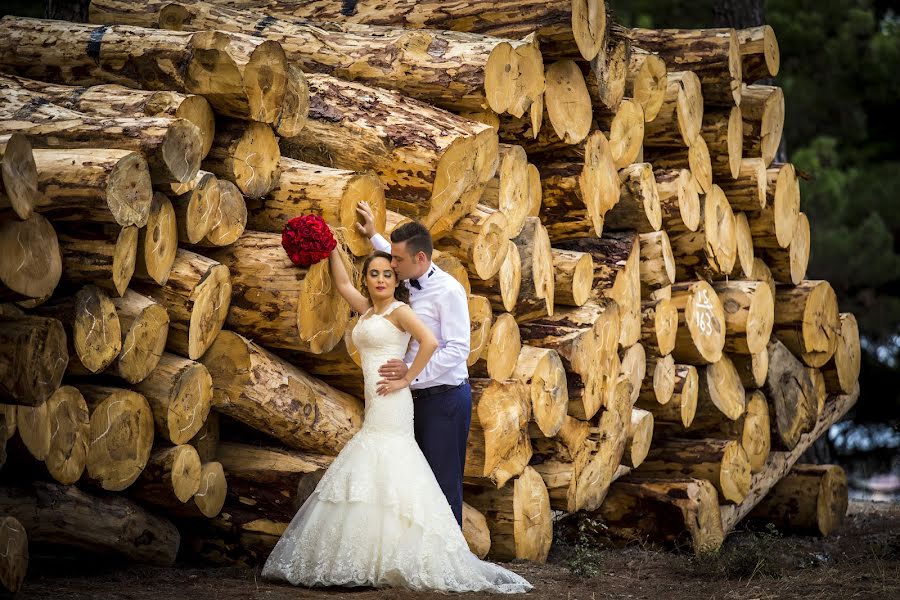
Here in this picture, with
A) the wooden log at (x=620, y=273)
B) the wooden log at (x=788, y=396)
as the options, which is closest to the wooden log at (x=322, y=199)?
the wooden log at (x=620, y=273)

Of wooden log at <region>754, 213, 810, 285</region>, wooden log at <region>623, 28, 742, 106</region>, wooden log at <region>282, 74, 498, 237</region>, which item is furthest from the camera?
wooden log at <region>754, 213, 810, 285</region>

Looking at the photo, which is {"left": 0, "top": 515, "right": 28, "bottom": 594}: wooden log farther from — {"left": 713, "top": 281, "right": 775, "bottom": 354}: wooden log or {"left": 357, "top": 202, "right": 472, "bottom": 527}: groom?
{"left": 713, "top": 281, "right": 775, "bottom": 354}: wooden log

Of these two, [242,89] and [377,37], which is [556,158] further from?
[242,89]

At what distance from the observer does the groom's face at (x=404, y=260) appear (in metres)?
5.70

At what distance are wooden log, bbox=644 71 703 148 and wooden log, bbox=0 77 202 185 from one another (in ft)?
13.8

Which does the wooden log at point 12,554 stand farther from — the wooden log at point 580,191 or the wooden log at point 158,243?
the wooden log at point 580,191

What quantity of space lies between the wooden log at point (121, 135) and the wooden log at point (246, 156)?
0.43 metres

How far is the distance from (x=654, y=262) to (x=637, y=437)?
1250 millimetres

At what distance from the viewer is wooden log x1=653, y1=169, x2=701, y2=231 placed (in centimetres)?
831

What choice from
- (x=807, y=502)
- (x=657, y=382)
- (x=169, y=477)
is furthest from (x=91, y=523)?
(x=807, y=502)

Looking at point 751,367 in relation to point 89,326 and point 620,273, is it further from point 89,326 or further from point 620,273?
point 89,326

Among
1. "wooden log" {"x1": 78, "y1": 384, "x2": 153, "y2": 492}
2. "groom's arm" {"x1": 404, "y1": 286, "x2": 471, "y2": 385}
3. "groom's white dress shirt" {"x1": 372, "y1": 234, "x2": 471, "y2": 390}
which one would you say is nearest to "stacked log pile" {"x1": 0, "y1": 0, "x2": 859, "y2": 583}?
"wooden log" {"x1": 78, "y1": 384, "x2": 153, "y2": 492}

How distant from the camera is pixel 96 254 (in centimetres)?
491

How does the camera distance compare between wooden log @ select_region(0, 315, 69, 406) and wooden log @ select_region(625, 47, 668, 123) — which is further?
wooden log @ select_region(625, 47, 668, 123)
